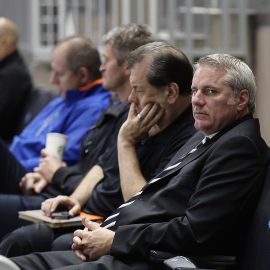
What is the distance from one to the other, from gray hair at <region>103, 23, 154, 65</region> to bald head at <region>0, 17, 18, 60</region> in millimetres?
1894

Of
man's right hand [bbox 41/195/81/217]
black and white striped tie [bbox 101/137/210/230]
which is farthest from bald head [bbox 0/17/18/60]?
black and white striped tie [bbox 101/137/210/230]

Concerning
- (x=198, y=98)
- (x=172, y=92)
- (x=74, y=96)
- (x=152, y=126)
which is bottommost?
(x=74, y=96)

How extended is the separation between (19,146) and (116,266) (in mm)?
2665

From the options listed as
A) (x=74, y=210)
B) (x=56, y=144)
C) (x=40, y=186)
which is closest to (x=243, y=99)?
(x=74, y=210)

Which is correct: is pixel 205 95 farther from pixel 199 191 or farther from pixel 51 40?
pixel 51 40

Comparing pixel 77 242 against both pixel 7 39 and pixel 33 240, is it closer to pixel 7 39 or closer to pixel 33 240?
pixel 33 240

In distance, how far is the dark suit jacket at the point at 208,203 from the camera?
121 inches

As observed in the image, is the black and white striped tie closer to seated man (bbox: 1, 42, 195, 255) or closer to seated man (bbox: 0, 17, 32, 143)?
seated man (bbox: 1, 42, 195, 255)

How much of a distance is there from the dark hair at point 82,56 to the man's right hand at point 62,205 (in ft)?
4.56

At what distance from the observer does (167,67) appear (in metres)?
3.87

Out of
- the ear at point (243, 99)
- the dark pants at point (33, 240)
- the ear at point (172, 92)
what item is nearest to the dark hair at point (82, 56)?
the dark pants at point (33, 240)

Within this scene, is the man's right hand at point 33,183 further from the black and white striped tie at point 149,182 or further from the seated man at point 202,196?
the seated man at point 202,196

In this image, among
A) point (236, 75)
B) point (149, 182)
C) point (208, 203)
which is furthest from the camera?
point (149, 182)

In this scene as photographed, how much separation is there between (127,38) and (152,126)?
783 mm
